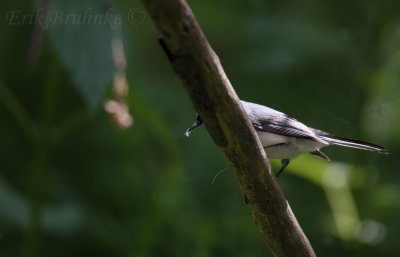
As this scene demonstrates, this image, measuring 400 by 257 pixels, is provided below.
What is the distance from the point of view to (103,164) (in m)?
4.20

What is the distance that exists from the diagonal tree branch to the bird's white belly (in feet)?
3.00

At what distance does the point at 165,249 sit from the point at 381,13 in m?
1.57

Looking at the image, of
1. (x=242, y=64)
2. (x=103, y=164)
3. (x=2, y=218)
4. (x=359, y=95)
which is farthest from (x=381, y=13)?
(x=2, y=218)

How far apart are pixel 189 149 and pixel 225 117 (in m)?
2.77

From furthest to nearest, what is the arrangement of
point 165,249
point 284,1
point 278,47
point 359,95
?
point 284,1 → point 278,47 → point 359,95 → point 165,249

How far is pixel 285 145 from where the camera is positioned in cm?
279

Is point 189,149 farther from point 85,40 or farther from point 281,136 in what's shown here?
point 85,40

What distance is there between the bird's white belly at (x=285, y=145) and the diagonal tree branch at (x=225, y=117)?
92 centimetres

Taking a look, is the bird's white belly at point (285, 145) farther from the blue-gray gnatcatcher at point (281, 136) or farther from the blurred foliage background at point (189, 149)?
the blurred foliage background at point (189, 149)

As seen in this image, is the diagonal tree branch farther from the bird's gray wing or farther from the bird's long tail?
the bird's gray wing

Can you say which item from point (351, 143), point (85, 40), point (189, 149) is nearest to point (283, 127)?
point (351, 143)

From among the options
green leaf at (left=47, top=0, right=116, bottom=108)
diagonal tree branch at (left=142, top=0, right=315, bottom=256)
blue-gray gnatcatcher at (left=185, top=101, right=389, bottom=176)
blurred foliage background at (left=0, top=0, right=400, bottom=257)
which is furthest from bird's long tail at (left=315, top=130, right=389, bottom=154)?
green leaf at (left=47, top=0, right=116, bottom=108)

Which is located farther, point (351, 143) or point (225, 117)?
point (351, 143)

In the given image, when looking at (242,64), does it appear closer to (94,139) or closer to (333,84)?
(333,84)
